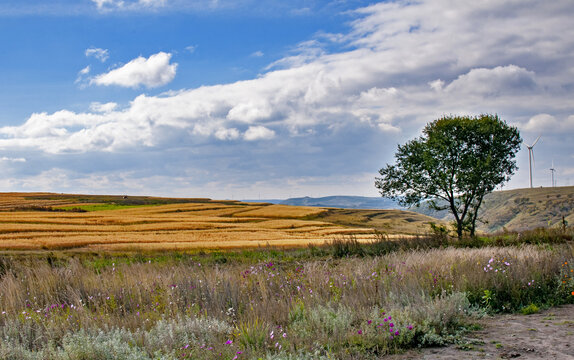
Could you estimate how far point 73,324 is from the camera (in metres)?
8.68

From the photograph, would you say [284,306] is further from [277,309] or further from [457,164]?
[457,164]

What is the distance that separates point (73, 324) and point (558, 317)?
9695mm

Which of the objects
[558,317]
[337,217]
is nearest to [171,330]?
[558,317]

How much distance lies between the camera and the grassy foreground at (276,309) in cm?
696

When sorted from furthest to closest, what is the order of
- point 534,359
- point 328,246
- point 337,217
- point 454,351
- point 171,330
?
point 337,217
point 328,246
point 171,330
point 454,351
point 534,359

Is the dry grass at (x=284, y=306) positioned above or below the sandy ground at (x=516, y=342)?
above

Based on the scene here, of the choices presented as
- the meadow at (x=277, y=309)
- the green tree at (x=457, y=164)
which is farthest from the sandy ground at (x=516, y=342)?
the green tree at (x=457, y=164)

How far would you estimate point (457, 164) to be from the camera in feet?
148

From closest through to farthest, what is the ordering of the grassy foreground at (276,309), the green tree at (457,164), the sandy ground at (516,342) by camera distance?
the sandy ground at (516,342)
the grassy foreground at (276,309)
the green tree at (457,164)

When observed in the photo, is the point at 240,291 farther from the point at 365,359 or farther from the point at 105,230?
the point at 105,230

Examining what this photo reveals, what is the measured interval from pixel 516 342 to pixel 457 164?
40.6 m

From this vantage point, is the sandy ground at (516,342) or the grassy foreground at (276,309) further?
the grassy foreground at (276,309)

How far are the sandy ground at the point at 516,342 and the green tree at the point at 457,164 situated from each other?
36.3m

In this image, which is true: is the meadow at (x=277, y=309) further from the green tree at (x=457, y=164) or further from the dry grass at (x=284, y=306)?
the green tree at (x=457, y=164)
